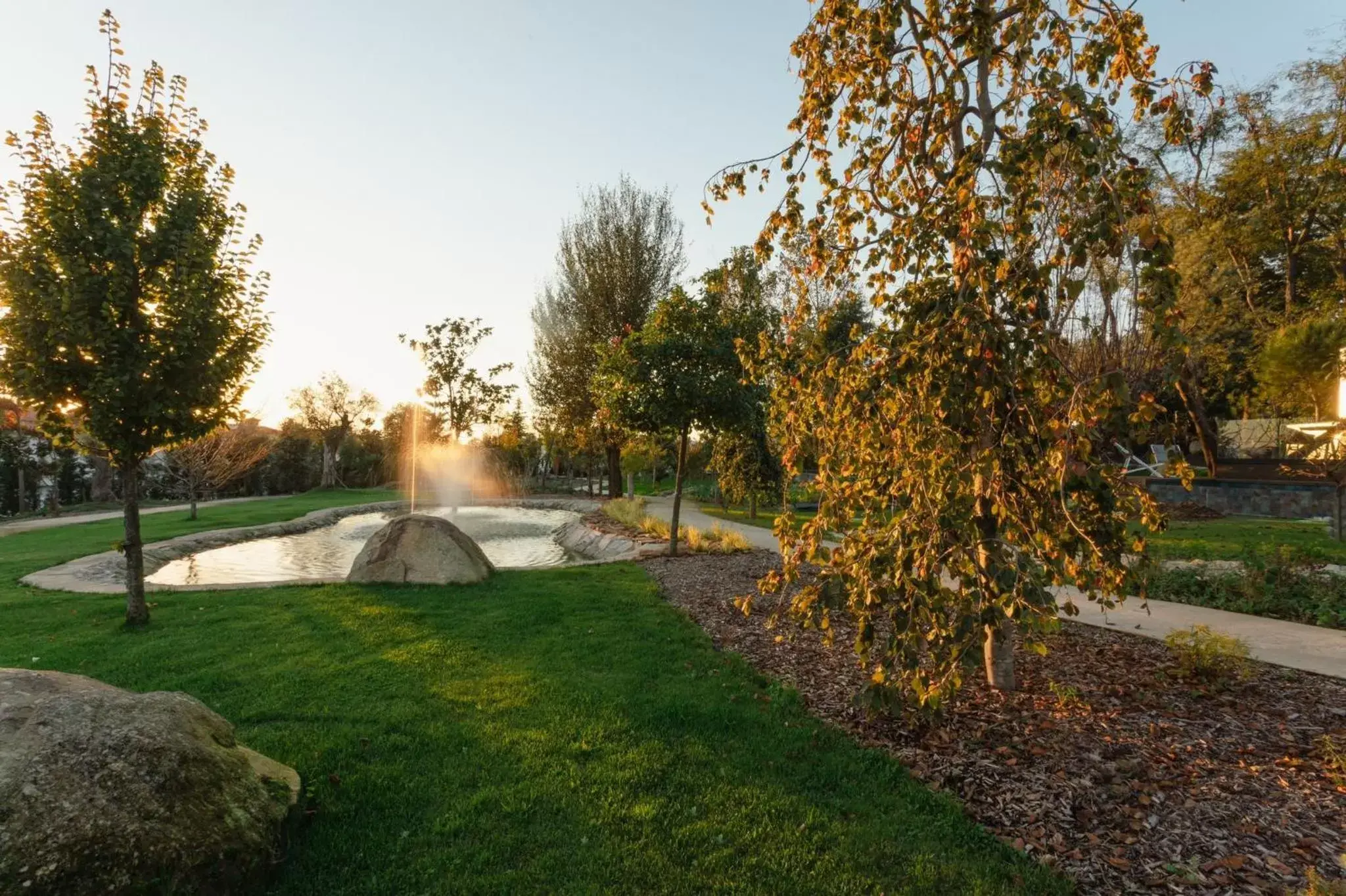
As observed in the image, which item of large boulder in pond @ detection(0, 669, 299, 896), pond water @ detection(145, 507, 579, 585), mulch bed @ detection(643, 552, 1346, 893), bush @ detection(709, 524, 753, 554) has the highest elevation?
large boulder in pond @ detection(0, 669, 299, 896)

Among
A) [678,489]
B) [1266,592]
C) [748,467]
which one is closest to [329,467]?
[748,467]

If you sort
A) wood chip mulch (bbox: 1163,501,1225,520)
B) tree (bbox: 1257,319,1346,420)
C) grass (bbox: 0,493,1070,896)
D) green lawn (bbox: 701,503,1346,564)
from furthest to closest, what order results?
wood chip mulch (bbox: 1163,501,1225,520), tree (bbox: 1257,319,1346,420), green lawn (bbox: 701,503,1346,564), grass (bbox: 0,493,1070,896)

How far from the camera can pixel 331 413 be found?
3928cm

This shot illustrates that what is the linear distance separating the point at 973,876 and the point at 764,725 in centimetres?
158

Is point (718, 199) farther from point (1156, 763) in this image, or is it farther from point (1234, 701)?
point (1234, 701)

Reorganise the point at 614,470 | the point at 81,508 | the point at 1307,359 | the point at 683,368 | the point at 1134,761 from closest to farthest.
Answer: the point at 1134,761 → the point at 683,368 → the point at 1307,359 → the point at 81,508 → the point at 614,470

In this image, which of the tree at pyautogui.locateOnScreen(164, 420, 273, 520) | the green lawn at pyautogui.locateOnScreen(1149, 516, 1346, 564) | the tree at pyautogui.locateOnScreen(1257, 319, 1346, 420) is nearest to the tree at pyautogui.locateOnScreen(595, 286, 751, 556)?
the green lawn at pyautogui.locateOnScreen(1149, 516, 1346, 564)

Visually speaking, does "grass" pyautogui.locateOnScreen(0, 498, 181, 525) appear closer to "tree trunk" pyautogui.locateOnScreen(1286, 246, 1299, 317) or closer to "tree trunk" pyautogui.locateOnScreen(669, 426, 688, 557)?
"tree trunk" pyautogui.locateOnScreen(669, 426, 688, 557)

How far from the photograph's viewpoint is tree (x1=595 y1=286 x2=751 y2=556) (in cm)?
972

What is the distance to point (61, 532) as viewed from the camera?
15727mm

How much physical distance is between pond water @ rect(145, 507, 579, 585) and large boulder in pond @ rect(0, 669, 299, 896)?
7.36m

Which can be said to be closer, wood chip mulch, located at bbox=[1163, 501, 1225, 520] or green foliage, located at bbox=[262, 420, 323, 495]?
wood chip mulch, located at bbox=[1163, 501, 1225, 520]

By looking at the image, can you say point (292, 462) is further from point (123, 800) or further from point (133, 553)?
point (123, 800)

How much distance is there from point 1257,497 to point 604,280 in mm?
20519
